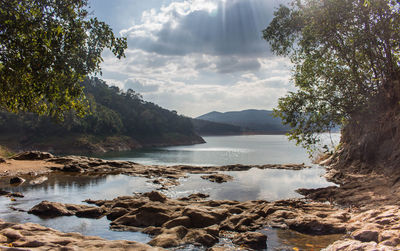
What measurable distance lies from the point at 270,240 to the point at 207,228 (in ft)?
10.1

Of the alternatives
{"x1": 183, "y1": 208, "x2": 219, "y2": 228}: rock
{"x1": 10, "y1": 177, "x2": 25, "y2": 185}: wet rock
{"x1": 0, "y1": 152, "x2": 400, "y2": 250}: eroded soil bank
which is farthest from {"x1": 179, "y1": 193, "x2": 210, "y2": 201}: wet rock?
{"x1": 10, "y1": 177, "x2": 25, "y2": 185}: wet rock

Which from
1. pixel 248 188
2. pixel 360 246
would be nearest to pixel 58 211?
pixel 360 246

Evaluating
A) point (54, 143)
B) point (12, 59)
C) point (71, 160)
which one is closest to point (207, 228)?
point (12, 59)

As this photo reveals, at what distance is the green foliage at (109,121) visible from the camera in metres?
100

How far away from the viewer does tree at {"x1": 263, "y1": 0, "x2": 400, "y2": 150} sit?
2412 cm

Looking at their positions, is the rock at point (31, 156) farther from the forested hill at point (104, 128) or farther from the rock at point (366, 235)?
the rock at point (366, 235)

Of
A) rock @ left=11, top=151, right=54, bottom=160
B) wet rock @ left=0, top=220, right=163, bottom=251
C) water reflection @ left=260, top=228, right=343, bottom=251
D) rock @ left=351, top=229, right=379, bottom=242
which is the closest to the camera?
wet rock @ left=0, top=220, right=163, bottom=251

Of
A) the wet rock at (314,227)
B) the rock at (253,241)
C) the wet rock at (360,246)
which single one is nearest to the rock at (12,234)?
the rock at (253,241)

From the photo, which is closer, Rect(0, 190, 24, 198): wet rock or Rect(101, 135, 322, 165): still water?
Rect(0, 190, 24, 198): wet rock

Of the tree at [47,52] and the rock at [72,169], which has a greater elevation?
the tree at [47,52]

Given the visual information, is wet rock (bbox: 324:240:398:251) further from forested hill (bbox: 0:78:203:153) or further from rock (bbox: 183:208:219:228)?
forested hill (bbox: 0:78:203:153)

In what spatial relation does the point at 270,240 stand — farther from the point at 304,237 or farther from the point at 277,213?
the point at 277,213

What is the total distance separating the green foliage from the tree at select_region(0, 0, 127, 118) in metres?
65.5

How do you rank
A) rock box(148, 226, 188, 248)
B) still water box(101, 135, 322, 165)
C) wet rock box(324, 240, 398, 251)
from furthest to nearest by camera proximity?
still water box(101, 135, 322, 165) < rock box(148, 226, 188, 248) < wet rock box(324, 240, 398, 251)
